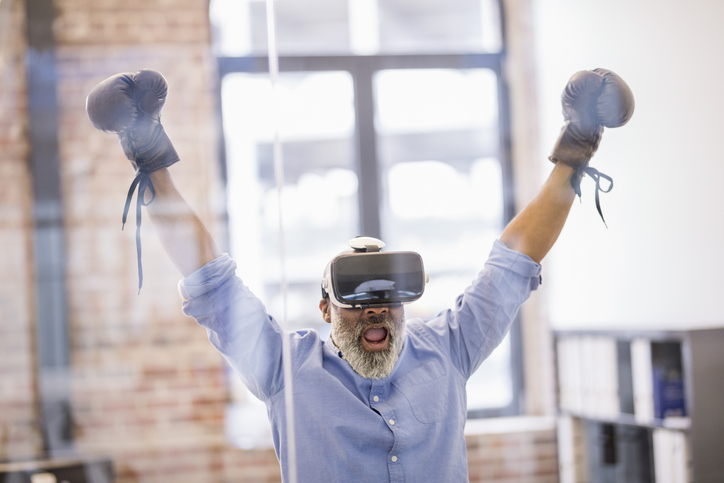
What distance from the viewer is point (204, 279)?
911 mm

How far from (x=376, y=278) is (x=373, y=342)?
0.18 metres

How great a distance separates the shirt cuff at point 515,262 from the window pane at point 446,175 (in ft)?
4.15

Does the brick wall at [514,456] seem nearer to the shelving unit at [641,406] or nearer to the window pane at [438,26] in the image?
the shelving unit at [641,406]

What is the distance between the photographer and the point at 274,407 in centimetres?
104

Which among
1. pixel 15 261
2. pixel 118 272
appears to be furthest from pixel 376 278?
pixel 15 261

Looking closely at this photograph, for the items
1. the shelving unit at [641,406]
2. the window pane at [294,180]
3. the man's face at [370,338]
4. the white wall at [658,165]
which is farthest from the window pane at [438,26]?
the man's face at [370,338]

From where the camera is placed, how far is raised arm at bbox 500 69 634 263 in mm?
972

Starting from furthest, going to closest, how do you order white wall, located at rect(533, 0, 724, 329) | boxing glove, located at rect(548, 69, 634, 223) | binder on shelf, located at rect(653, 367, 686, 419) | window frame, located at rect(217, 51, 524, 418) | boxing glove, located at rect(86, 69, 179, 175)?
window frame, located at rect(217, 51, 524, 418), binder on shelf, located at rect(653, 367, 686, 419), white wall, located at rect(533, 0, 724, 329), boxing glove, located at rect(548, 69, 634, 223), boxing glove, located at rect(86, 69, 179, 175)

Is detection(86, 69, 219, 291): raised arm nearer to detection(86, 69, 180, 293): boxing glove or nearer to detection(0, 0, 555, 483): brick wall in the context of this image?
detection(86, 69, 180, 293): boxing glove

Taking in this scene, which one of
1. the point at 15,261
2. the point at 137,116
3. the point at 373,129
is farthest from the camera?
the point at 373,129

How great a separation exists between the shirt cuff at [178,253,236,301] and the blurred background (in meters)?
1.00

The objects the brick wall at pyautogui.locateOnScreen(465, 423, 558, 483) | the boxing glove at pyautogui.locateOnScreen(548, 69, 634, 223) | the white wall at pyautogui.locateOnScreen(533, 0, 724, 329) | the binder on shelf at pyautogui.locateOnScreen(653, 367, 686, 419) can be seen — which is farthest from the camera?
the brick wall at pyautogui.locateOnScreen(465, 423, 558, 483)

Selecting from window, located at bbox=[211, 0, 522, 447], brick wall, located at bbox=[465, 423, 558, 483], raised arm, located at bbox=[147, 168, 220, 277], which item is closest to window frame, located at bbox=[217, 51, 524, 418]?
window, located at bbox=[211, 0, 522, 447]

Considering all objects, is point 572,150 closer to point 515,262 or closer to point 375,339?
point 515,262
